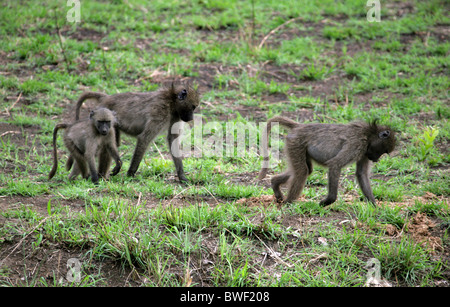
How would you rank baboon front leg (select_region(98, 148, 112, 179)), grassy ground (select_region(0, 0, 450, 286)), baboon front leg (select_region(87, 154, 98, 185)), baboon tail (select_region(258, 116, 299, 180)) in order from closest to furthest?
grassy ground (select_region(0, 0, 450, 286)) < baboon tail (select_region(258, 116, 299, 180)) < baboon front leg (select_region(87, 154, 98, 185)) < baboon front leg (select_region(98, 148, 112, 179))

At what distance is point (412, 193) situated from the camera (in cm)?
630

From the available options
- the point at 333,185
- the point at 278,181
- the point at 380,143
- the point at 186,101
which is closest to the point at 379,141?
the point at 380,143

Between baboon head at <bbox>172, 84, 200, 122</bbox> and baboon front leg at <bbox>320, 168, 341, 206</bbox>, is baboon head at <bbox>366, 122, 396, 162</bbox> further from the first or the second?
baboon head at <bbox>172, 84, 200, 122</bbox>

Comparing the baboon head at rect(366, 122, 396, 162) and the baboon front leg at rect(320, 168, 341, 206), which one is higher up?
the baboon head at rect(366, 122, 396, 162)

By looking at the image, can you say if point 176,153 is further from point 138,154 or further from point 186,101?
point 186,101

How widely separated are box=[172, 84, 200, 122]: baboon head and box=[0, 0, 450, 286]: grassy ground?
81 cm

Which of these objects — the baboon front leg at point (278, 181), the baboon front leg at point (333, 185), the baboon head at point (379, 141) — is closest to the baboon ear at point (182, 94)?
the baboon front leg at point (278, 181)

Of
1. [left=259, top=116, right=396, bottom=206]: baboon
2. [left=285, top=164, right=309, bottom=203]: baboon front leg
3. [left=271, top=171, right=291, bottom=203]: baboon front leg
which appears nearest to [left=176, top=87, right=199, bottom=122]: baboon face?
[left=259, top=116, right=396, bottom=206]: baboon

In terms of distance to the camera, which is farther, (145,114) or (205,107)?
(205,107)

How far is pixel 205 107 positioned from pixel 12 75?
12.7 ft

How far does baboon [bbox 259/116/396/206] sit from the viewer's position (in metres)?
5.75

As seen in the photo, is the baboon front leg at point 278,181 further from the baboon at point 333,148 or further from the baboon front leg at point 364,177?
the baboon front leg at point 364,177

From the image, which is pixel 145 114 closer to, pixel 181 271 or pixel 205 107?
pixel 205 107

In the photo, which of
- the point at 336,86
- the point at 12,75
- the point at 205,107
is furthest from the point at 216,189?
the point at 12,75
